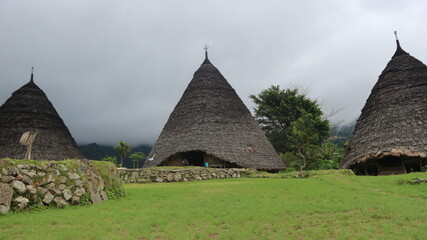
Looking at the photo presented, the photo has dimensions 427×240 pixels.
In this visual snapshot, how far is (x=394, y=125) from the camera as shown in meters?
17.0

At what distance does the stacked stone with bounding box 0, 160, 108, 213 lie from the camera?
676 centimetres

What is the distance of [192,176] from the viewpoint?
1611 cm

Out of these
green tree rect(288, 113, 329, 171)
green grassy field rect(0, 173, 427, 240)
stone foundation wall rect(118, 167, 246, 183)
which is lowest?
green grassy field rect(0, 173, 427, 240)

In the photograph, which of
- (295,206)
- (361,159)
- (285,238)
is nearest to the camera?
(285,238)

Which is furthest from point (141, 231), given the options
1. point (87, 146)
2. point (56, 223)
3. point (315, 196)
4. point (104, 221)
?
point (87, 146)

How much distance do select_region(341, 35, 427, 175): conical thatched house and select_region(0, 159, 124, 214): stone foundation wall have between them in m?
14.0

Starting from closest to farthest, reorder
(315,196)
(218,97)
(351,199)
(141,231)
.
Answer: (141,231) → (351,199) → (315,196) → (218,97)

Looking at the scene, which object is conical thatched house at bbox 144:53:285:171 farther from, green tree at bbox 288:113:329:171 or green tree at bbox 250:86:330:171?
green tree at bbox 250:86:330:171

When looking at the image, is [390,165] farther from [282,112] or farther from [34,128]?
[34,128]

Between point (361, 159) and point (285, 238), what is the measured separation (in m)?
14.3

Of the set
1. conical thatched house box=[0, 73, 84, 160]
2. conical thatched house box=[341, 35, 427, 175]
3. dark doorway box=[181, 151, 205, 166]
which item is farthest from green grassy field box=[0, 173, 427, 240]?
conical thatched house box=[0, 73, 84, 160]

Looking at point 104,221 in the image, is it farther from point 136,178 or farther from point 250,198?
point 136,178

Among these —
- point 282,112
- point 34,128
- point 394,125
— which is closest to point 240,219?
point 394,125

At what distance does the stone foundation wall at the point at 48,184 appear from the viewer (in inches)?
268
